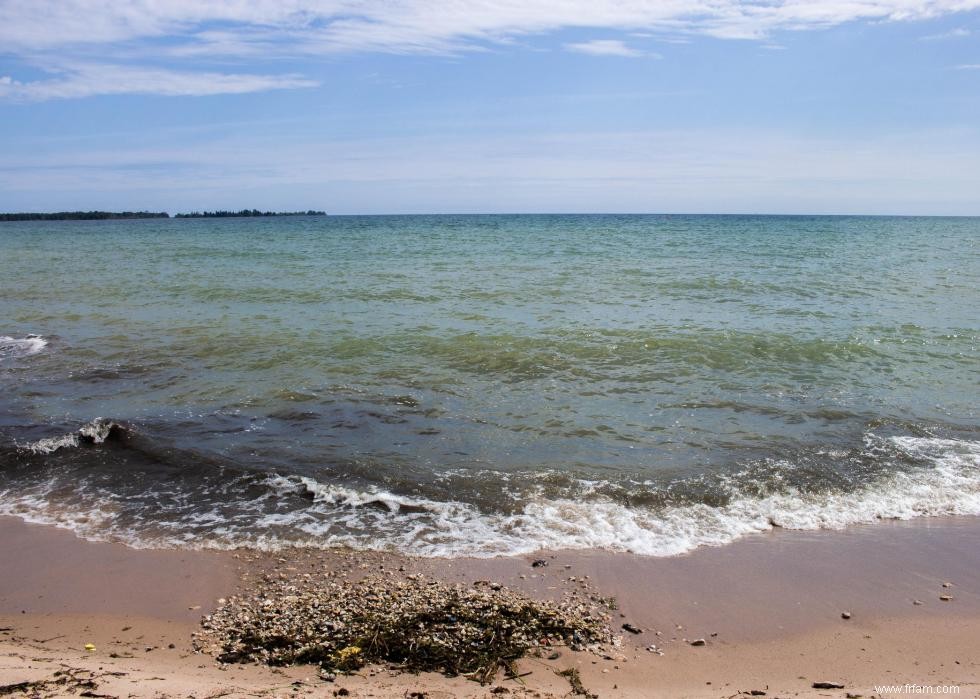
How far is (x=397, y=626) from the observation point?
3.87 metres

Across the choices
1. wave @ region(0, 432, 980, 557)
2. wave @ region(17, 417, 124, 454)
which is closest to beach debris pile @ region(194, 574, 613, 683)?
wave @ region(0, 432, 980, 557)

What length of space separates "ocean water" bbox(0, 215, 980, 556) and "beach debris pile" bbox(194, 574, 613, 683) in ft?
2.57

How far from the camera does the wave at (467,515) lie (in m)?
5.13

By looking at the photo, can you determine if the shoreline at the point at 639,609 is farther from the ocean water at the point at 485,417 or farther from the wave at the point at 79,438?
the wave at the point at 79,438

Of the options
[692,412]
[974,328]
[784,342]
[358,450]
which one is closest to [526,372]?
[692,412]

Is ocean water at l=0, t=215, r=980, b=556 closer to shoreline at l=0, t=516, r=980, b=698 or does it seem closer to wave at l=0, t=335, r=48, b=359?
wave at l=0, t=335, r=48, b=359

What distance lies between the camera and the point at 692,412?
812 centimetres

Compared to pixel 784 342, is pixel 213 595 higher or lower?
lower

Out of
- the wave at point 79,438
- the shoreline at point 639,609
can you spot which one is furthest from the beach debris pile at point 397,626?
the wave at point 79,438

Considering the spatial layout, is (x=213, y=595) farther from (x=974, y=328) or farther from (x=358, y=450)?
(x=974, y=328)

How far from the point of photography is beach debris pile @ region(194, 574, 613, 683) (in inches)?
141

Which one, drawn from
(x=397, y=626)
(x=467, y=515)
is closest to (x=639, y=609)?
(x=397, y=626)

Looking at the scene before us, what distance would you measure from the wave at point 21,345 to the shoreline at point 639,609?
23.5 ft

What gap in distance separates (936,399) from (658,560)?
5991mm
